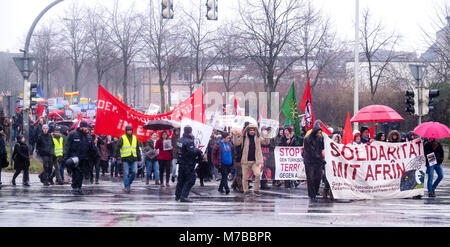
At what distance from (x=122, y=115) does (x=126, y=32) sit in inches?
1040

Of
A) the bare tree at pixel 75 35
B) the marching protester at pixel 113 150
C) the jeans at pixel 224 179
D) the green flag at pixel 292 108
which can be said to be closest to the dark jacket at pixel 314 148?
the jeans at pixel 224 179

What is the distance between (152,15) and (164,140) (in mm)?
25103

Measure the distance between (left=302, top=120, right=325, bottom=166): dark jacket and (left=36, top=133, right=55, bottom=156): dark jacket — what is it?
23.3 feet

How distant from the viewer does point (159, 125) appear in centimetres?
1709

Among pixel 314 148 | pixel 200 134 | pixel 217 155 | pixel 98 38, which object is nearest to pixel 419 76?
pixel 217 155

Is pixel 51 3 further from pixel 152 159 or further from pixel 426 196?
pixel 426 196

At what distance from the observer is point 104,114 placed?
53.2 ft

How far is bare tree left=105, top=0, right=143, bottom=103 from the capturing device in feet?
136

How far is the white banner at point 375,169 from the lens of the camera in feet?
43.9

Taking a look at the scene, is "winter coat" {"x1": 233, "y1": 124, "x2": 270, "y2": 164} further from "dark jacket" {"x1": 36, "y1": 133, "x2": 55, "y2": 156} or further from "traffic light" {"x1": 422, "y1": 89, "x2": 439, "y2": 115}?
"traffic light" {"x1": 422, "y1": 89, "x2": 439, "y2": 115}

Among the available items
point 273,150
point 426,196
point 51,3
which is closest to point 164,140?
point 273,150

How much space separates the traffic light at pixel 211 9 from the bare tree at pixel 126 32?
961 inches

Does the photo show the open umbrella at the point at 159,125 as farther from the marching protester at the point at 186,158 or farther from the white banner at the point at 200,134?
the marching protester at the point at 186,158
